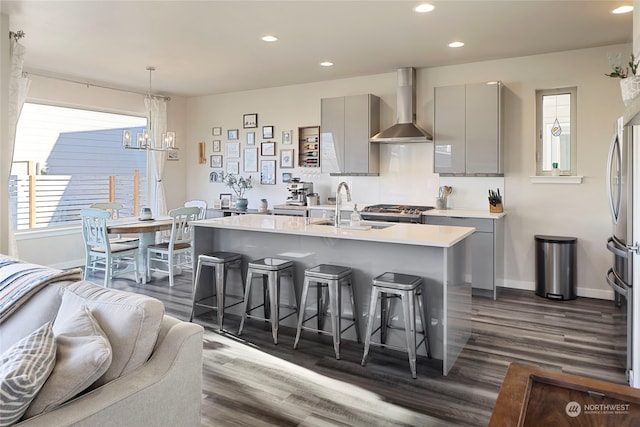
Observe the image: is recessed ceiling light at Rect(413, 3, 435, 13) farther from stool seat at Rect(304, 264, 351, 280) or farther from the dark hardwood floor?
the dark hardwood floor

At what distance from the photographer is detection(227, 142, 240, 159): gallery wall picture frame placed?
7.27 metres

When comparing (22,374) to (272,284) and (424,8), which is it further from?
(424,8)

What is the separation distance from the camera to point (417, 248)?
3195mm

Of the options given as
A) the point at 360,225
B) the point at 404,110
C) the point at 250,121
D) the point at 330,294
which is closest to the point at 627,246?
the point at 360,225

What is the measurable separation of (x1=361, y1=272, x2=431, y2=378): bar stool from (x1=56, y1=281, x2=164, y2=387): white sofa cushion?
171 cm

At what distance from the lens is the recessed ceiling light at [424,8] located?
11.7 ft

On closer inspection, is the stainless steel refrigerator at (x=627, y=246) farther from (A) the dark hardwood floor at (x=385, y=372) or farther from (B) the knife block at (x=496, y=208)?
(B) the knife block at (x=496, y=208)

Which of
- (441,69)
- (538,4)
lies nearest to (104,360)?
(538,4)

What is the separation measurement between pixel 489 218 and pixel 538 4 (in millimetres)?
2143

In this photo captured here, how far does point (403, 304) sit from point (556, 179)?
3064 mm

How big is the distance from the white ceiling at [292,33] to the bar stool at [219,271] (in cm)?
213

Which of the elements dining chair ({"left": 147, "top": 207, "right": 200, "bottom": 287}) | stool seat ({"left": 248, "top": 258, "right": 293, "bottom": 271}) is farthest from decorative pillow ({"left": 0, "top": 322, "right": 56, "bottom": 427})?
dining chair ({"left": 147, "top": 207, "right": 200, "bottom": 287})

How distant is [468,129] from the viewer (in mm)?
5090

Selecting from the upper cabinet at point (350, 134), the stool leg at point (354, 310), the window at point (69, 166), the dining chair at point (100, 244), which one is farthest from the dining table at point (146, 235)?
the stool leg at point (354, 310)
